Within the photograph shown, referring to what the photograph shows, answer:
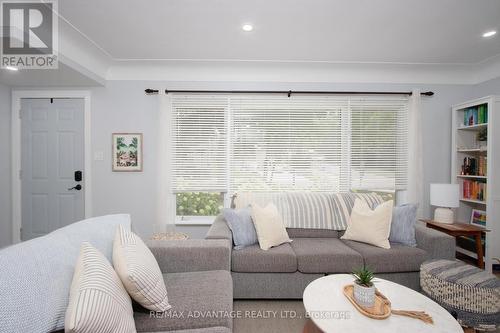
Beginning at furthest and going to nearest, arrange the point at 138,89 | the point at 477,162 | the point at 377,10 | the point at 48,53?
the point at 138,89, the point at 477,162, the point at 48,53, the point at 377,10

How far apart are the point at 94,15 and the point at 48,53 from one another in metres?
0.71

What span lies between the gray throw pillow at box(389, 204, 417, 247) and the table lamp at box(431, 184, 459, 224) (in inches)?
22.7

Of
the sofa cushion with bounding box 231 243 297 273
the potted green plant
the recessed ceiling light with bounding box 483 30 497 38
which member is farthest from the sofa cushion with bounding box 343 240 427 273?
the recessed ceiling light with bounding box 483 30 497 38

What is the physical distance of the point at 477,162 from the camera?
2967 mm

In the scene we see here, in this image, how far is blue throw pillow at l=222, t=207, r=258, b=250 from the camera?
2285 millimetres

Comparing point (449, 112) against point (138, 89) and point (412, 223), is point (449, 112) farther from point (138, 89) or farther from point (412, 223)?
point (138, 89)

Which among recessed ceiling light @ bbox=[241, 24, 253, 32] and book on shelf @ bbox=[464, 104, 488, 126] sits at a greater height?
recessed ceiling light @ bbox=[241, 24, 253, 32]

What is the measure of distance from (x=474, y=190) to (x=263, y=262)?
291cm

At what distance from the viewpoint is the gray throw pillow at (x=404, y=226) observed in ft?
7.75

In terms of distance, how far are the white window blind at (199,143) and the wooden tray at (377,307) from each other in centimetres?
210

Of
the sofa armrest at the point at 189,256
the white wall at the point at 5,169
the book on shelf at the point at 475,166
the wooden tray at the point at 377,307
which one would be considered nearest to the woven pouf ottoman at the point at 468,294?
→ the wooden tray at the point at 377,307

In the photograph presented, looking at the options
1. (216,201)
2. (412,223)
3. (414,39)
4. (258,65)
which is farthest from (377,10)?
(216,201)

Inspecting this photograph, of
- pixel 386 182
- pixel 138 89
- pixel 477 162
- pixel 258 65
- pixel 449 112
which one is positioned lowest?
pixel 386 182

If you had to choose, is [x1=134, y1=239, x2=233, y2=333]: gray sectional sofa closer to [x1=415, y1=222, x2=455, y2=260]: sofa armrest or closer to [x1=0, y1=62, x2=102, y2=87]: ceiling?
[x1=415, y1=222, x2=455, y2=260]: sofa armrest
